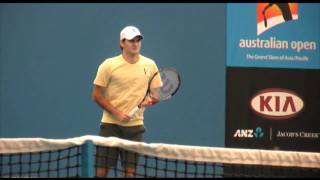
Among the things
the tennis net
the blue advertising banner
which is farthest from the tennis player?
the blue advertising banner

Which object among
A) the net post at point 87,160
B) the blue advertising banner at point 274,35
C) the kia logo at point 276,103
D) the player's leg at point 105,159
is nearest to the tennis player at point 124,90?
the player's leg at point 105,159

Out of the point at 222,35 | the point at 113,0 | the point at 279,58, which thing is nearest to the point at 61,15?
the point at 113,0

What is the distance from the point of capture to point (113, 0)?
20.0 ft

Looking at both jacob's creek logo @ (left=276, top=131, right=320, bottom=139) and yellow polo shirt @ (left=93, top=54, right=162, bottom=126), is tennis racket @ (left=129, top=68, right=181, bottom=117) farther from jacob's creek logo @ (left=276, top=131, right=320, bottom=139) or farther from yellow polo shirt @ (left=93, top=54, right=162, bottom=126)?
jacob's creek logo @ (left=276, top=131, right=320, bottom=139)

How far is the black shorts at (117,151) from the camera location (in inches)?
130

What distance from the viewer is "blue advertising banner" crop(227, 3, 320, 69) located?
Answer: 247 inches

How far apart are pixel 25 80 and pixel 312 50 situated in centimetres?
283

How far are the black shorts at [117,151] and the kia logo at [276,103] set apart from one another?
6.91ft

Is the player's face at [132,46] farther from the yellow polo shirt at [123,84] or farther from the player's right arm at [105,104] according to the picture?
the player's right arm at [105,104]

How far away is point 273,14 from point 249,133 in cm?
120

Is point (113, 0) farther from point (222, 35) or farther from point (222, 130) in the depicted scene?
point (222, 130)

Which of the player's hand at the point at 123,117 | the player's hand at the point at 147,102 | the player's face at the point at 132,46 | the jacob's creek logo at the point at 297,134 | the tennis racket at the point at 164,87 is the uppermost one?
the player's face at the point at 132,46

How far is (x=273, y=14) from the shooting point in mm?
6340

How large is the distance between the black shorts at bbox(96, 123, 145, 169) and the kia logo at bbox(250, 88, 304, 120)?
2.11m
